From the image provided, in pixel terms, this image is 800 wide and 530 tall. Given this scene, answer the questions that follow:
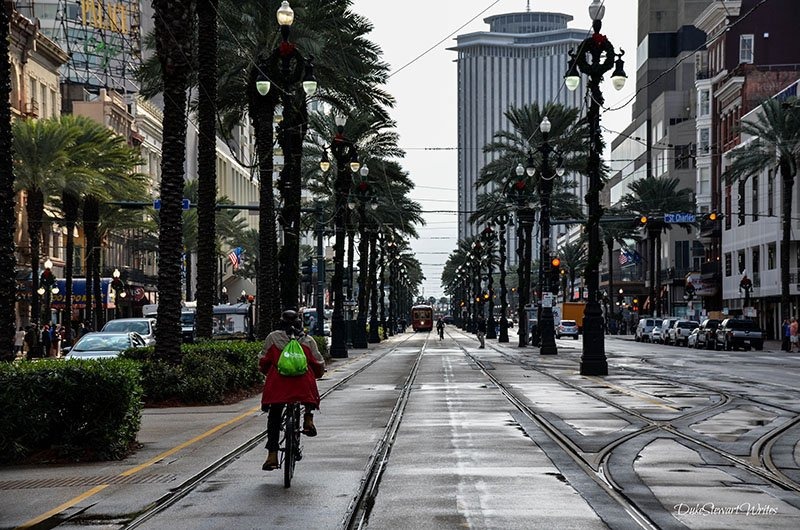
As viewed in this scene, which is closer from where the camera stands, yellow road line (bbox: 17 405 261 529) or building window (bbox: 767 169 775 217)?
yellow road line (bbox: 17 405 261 529)

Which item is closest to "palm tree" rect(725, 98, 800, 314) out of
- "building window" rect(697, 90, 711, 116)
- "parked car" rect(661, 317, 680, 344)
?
"parked car" rect(661, 317, 680, 344)

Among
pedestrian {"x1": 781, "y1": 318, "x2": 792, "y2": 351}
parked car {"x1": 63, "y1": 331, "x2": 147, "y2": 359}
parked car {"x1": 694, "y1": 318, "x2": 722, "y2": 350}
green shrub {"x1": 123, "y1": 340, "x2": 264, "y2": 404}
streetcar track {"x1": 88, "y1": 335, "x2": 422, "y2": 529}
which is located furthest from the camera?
parked car {"x1": 694, "y1": 318, "x2": 722, "y2": 350}

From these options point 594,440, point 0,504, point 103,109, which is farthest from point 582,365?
point 103,109

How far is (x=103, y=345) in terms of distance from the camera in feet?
116

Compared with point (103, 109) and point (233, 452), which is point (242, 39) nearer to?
point (233, 452)

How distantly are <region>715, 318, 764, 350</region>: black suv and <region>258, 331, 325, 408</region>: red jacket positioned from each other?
59.3m

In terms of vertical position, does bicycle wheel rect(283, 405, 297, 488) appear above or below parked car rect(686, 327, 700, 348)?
above

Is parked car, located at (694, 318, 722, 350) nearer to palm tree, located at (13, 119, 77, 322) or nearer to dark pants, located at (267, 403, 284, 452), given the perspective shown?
palm tree, located at (13, 119, 77, 322)

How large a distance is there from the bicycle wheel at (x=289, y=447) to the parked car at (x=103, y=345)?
20.6 metres

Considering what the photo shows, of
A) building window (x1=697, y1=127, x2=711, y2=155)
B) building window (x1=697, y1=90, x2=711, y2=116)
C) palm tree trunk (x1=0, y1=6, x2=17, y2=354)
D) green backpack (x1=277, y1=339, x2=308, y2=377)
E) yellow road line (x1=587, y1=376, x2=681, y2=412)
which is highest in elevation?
building window (x1=697, y1=90, x2=711, y2=116)

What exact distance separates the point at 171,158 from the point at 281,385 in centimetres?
1383

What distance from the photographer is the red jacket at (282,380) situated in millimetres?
14094

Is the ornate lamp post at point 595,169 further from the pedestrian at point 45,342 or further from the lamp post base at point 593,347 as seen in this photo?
the pedestrian at point 45,342

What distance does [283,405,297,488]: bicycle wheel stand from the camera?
536 inches
